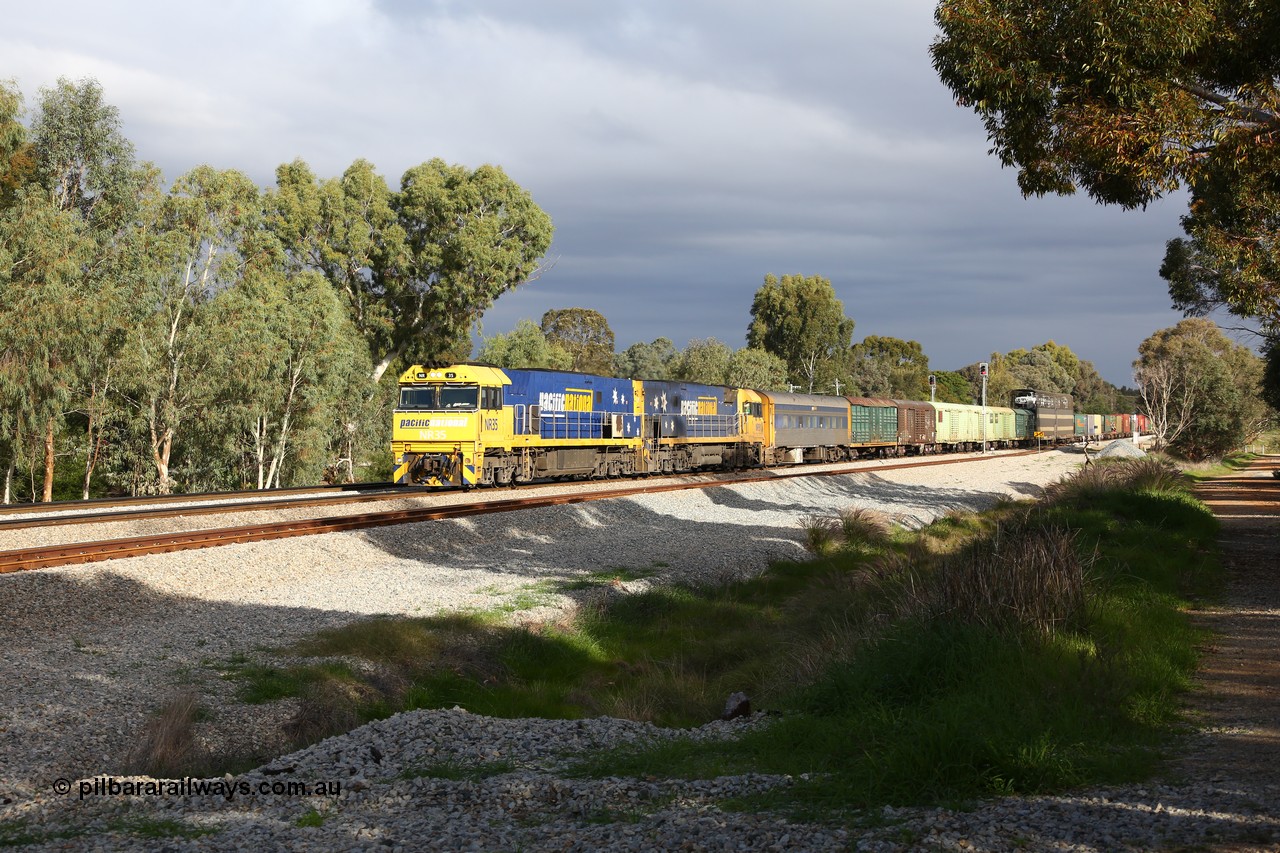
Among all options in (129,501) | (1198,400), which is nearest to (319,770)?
(129,501)

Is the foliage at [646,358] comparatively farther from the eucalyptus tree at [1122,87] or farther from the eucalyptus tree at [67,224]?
the eucalyptus tree at [1122,87]

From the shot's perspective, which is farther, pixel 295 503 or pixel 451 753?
pixel 295 503

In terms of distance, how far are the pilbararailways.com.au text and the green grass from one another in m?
0.90

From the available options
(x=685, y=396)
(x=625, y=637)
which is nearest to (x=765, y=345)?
(x=685, y=396)

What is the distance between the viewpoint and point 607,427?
32344mm

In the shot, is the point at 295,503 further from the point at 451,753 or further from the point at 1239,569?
the point at 1239,569

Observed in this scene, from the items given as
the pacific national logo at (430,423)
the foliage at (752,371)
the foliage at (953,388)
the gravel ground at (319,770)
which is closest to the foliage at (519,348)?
the foliage at (752,371)

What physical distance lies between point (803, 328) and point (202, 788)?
104 m

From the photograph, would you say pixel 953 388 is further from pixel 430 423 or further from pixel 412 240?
pixel 430 423

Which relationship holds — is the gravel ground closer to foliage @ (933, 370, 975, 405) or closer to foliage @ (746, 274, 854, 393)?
foliage @ (746, 274, 854, 393)

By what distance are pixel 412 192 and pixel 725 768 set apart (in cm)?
5189

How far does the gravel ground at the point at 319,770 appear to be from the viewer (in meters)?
5.18

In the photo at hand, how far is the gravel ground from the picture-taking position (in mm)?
5184

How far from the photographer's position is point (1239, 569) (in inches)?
629
